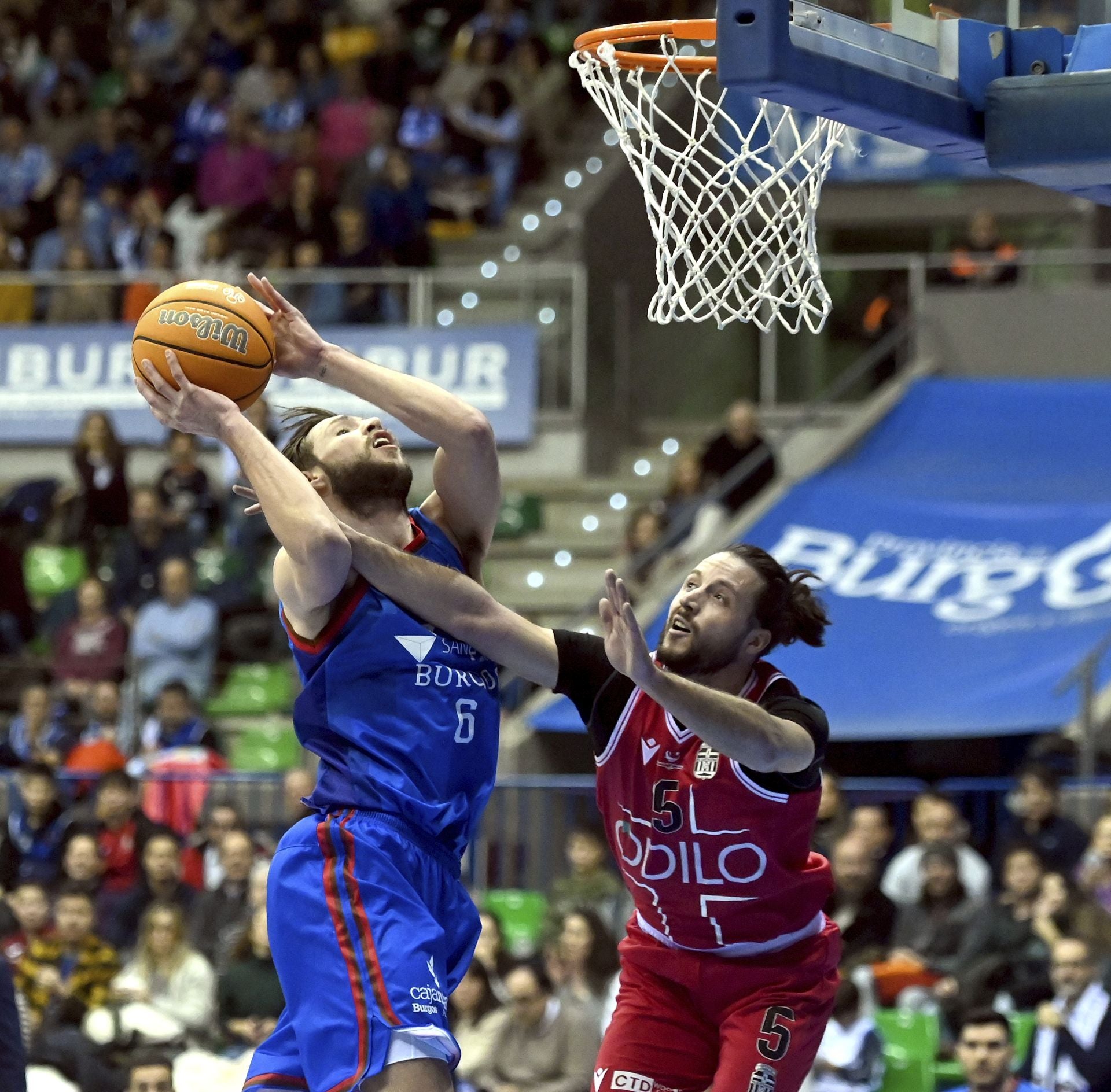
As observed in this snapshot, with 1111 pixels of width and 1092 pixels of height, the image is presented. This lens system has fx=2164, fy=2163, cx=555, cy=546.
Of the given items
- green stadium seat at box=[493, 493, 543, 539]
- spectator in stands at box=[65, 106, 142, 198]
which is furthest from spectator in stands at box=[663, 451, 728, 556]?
spectator in stands at box=[65, 106, 142, 198]

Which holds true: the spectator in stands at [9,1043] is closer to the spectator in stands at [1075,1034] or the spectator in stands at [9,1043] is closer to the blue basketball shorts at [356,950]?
the blue basketball shorts at [356,950]

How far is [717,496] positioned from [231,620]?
327cm

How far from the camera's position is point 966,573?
43.2 ft

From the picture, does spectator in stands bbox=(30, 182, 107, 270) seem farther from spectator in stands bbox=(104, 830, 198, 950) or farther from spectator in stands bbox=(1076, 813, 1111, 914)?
spectator in stands bbox=(1076, 813, 1111, 914)

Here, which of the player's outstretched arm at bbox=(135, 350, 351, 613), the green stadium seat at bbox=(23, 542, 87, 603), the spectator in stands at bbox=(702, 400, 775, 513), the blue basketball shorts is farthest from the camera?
the green stadium seat at bbox=(23, 542, 87, 603)

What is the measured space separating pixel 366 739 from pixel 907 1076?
4.36m

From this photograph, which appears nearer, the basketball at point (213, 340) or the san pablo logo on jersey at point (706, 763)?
the basketball at point (213, 340)

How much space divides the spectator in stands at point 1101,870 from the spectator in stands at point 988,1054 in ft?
4.00

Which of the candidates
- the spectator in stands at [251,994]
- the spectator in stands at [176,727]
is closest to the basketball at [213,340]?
the spectator in stands at [251,994]

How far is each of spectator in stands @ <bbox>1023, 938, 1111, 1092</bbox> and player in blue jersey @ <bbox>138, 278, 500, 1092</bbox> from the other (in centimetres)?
405

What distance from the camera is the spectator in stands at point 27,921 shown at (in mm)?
10461

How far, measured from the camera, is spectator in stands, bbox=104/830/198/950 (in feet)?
35.2

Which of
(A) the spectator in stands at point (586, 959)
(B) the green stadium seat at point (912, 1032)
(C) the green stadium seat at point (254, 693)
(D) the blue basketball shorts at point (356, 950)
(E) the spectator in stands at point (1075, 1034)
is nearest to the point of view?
(D) the blue basketball shorts at point (356, 950)

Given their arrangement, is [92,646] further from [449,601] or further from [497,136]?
[449,601]
